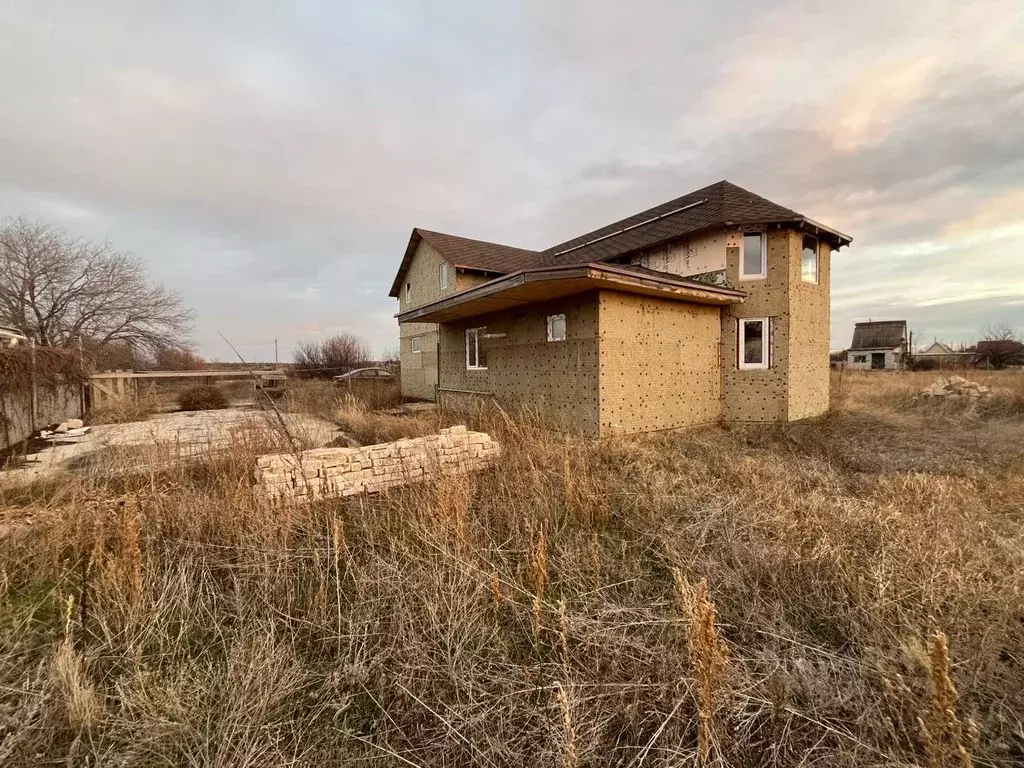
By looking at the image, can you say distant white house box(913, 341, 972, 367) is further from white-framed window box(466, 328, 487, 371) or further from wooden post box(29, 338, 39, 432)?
wooden post box(29, 338, 39, 432)

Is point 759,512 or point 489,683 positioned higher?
point 759,512

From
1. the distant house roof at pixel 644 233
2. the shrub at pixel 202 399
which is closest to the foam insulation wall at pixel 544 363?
the distant house roof at pixel 644 233

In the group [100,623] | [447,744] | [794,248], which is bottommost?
[447,744]

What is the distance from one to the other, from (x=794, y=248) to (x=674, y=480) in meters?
8.94

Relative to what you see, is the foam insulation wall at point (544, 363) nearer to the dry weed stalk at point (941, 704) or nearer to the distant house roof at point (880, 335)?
the dry weed stalk at point (941, 704)

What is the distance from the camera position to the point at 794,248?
1099cm

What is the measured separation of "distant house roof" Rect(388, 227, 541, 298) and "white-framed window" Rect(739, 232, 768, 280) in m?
7.37

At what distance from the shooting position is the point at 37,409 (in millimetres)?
10711

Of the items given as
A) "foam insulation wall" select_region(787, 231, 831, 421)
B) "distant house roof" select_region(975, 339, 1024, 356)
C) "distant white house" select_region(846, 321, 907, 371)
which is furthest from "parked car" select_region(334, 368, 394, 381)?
"distant house roof" select_region(975, 339, 1024, 356)

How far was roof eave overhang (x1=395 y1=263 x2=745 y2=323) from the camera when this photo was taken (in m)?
7.59

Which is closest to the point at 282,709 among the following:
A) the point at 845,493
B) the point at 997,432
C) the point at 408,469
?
the point at 408,469

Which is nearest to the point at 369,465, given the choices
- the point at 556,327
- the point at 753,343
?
the point at 556,327

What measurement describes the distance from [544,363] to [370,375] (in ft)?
66.2

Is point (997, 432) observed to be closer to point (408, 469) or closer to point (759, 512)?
point (759, 512)
